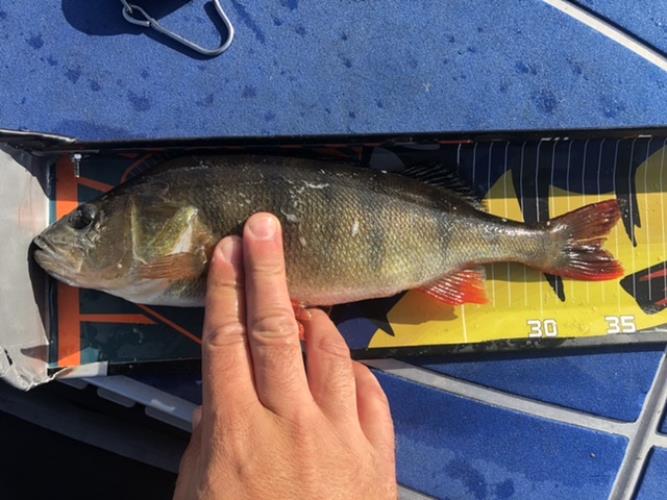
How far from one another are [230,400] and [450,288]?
912 millimetres

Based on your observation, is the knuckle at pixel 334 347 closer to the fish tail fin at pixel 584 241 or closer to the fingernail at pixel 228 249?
the fingernail at pixel 228 249

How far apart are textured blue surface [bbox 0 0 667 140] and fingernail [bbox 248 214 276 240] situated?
45cm

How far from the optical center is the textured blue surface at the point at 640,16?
6.21ft

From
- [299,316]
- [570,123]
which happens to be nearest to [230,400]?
[299,316]

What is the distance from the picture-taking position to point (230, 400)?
1268 mm

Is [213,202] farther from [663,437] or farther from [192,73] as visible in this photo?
[663,437]

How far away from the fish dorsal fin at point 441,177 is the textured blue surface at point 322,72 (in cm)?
13

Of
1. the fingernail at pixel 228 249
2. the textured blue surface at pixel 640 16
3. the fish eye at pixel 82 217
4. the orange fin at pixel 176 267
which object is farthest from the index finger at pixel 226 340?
the textured blue surface at pixel 640 16

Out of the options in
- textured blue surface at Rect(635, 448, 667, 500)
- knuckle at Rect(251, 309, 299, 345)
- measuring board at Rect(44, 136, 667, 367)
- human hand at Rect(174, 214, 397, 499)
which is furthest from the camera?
textured blue surface at Rect(635, 448, 667, 500)

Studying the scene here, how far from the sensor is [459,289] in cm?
186

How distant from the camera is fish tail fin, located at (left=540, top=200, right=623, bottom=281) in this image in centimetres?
185

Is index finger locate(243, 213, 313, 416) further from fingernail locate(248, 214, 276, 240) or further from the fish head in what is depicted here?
the fish head

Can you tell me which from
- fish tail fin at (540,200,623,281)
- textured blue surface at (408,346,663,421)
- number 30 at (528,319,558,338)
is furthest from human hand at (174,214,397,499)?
fish tail fin at (540,200,623,281)

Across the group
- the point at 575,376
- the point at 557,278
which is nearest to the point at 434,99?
the point at 557,278
